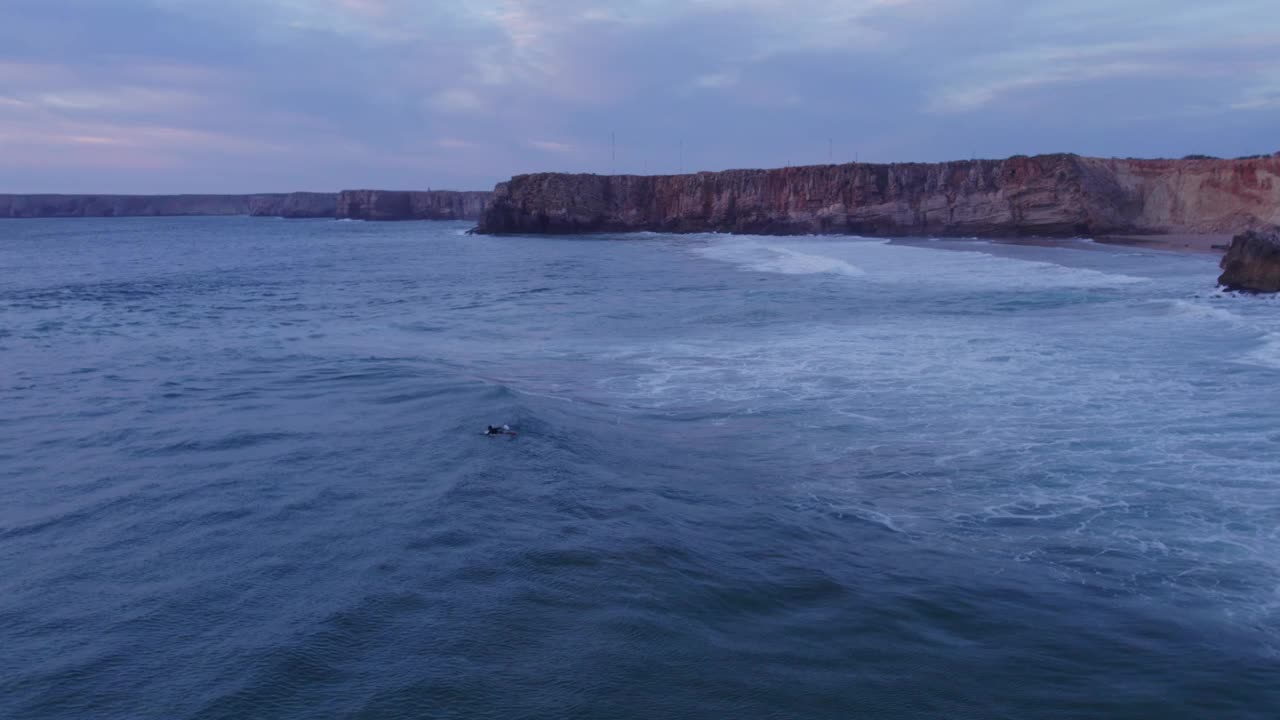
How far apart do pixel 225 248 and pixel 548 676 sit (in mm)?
59900

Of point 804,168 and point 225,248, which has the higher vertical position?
point 804,168

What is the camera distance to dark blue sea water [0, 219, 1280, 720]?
187 inches

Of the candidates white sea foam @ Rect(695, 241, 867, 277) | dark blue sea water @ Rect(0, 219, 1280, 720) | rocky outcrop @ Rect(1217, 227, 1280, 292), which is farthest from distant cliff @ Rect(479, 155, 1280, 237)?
dark blue sea water @ Rect(0, 219, 1280, 720)

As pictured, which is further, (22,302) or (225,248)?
(225,248)

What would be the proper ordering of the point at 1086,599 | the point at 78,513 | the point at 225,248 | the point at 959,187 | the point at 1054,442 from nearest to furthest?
the point at 1086,599
the point at 78,513
the point at 1054,442
the point at 959,187
the point at 225,248

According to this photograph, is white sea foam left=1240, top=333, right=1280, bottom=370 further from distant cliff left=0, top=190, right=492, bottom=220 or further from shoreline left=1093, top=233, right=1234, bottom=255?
distant cliff left=0, top=190, right=492, bottom=220

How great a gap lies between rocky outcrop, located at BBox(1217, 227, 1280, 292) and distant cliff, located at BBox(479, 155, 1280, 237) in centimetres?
2391

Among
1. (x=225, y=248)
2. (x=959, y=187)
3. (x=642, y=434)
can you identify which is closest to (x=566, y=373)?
(x=642, y=434)

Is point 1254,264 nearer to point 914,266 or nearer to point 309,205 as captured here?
point 914,266

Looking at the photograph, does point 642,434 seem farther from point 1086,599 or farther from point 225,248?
point 225,248

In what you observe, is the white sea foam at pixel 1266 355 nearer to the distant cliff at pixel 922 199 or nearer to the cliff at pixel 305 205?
the distant cliff at pixel 922 199

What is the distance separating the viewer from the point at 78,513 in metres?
7.28

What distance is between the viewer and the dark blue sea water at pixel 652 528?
4.75m

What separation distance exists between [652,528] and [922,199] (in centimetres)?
5320
